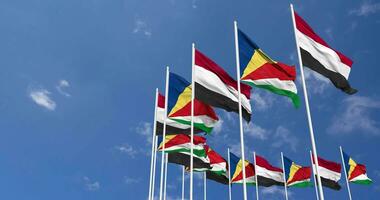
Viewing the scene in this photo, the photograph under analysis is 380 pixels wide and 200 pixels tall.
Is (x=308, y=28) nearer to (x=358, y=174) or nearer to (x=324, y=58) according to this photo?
(x=324, y=58)

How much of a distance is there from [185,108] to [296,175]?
1969 centimetres

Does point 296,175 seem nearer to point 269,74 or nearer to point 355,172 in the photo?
point 355,172

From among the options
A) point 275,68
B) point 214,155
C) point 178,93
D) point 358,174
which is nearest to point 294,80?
point 275,68

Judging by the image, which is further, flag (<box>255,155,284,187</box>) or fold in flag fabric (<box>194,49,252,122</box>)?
flag (<box>255,155,284,187</box>)

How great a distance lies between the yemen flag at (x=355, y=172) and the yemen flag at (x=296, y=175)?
18.1 ft

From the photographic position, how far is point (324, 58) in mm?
15719

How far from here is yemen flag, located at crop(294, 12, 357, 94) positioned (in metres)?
15.6

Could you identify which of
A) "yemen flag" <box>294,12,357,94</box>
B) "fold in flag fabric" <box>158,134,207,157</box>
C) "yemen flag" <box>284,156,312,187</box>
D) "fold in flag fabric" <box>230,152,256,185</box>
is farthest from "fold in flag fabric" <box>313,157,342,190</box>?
"yemen flag" <box>294,12,357,94</box>

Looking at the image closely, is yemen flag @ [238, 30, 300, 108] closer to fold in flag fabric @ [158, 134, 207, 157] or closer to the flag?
fold in flag fabric @ [158, 134, 207, 157]

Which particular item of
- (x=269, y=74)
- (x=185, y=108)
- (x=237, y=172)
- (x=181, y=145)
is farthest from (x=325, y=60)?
(x=237, y=172)

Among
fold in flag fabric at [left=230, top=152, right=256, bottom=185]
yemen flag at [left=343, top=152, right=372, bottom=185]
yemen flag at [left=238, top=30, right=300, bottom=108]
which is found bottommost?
yemen flag at [left=238, top=30, right=300, bottom=108]

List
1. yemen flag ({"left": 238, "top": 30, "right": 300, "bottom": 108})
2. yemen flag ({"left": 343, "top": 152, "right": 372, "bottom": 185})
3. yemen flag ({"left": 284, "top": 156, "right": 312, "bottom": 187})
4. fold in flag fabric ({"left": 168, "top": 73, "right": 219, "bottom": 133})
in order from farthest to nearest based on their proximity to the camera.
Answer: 1. yemen flag ({"left": 343, "top": 152, "right": 372, "bottom": 185})
2. yemen flag ({"left": 284, "top": 156, "right": 312, "bottom": 187})
3. fold in flag fabric ({"left": 168, "top": 73, "right": 219, "bottom": 133})
4. yemen flag ({"left": 238, "top": 30, "right": 300, "bottom": 108})

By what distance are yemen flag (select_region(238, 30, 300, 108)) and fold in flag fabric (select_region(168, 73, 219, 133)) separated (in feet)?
12.3

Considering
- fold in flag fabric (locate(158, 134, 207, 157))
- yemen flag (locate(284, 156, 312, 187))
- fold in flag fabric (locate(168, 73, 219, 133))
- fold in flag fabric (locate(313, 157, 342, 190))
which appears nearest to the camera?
fold in flag fabric (locate(168, 73, 219, 133))
